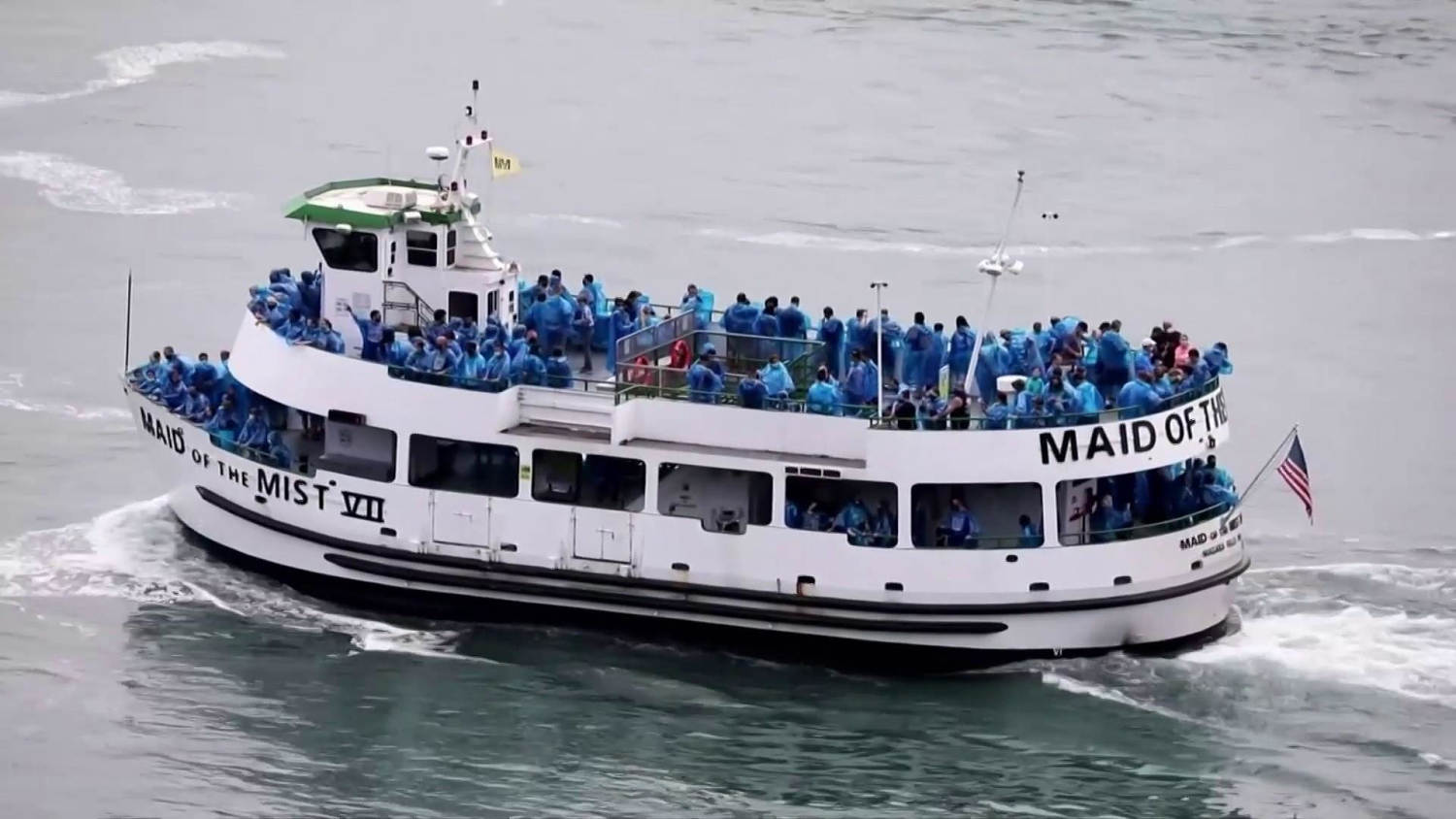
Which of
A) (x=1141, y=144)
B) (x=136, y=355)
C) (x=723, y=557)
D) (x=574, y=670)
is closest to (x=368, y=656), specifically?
(x=574, y=670)

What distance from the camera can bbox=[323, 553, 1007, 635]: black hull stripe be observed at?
29625 millimetres

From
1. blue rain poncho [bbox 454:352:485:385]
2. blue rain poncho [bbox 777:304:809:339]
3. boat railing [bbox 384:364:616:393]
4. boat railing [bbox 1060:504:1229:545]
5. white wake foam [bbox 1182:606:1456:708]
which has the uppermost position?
blue rain poncho [bbox 777:304:809:339]

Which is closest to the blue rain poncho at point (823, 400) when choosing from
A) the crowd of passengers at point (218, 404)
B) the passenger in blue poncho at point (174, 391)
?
the crowd of passengers at point (218, 404)

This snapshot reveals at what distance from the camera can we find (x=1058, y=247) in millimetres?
47219

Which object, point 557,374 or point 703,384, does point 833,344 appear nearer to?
point 703,384

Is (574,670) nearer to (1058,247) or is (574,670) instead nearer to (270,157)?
(1058,247)

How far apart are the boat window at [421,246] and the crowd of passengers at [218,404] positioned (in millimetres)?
2497

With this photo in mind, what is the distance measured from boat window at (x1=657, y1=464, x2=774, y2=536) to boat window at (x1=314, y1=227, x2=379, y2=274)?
4.65 metres

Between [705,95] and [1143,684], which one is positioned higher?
[705,95]

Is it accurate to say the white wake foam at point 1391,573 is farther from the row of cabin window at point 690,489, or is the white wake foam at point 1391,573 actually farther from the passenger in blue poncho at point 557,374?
the passenger in blue poncho at point 557,374

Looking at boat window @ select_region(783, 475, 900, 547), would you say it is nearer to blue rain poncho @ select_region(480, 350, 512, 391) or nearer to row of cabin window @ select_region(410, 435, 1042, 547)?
row of cabin window @ select_region(410, 435, 1042, 547)

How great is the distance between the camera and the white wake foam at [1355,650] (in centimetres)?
2984

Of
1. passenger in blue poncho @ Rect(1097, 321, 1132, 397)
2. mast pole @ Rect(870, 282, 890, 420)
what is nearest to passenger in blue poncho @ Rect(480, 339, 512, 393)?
mast pole @ Rect(870, 282, 890, 420)

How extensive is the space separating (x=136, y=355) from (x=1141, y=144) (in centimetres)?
2208
